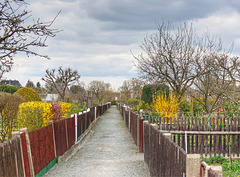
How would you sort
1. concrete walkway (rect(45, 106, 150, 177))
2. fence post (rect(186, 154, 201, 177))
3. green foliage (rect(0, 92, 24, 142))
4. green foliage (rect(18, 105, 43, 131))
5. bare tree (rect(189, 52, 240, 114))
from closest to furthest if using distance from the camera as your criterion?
fence post (rect(186, 154, 201, 177)) → concrete walkway (rect(45, 106, 150, 177)) → green foliage (rect(18, 105, 43, 131)) → green foliage (rect(0, 92, 24, 142)) → bare tree (rect(189, 52, 240, 114))

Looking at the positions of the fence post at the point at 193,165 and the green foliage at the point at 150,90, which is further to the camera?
the green foliage at the point at 150,90

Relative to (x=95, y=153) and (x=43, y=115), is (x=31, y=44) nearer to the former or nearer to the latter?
(x=43, y=115)

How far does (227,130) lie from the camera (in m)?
9.18

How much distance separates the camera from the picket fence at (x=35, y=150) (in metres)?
4.52

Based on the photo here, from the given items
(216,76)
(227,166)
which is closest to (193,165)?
(227,166)

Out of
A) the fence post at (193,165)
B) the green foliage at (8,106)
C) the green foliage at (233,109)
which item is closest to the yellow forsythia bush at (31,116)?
the green foliage at (8,106)

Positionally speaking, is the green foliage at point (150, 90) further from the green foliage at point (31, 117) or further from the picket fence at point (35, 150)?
the green foliage at point (31, 117)

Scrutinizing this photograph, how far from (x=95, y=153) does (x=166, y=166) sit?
6.18m

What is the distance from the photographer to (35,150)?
650cm

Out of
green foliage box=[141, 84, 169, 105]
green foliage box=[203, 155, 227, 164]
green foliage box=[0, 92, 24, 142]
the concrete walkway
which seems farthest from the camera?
green foliage box=[141, 84, 169, 105]

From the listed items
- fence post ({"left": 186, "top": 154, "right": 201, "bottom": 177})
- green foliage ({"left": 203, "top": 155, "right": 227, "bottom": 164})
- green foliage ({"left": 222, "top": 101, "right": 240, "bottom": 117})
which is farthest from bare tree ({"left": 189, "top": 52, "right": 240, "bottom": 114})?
fence post ({"left": 186, "top": 154, "right": 201, "bottom": 177})

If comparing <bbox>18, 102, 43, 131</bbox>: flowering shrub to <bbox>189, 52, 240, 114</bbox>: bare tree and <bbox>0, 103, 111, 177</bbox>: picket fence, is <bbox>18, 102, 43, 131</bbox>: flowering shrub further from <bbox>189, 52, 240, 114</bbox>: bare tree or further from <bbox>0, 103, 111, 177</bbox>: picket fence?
<bbox>189, 52, 240, 114</bbox>: bare tree

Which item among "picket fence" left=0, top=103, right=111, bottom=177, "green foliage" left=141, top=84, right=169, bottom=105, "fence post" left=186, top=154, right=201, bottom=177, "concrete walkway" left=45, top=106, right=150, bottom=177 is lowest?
"concrete walkway" left=45, top=106, right=150, bottom=177

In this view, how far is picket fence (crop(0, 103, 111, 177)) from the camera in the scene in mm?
4523
